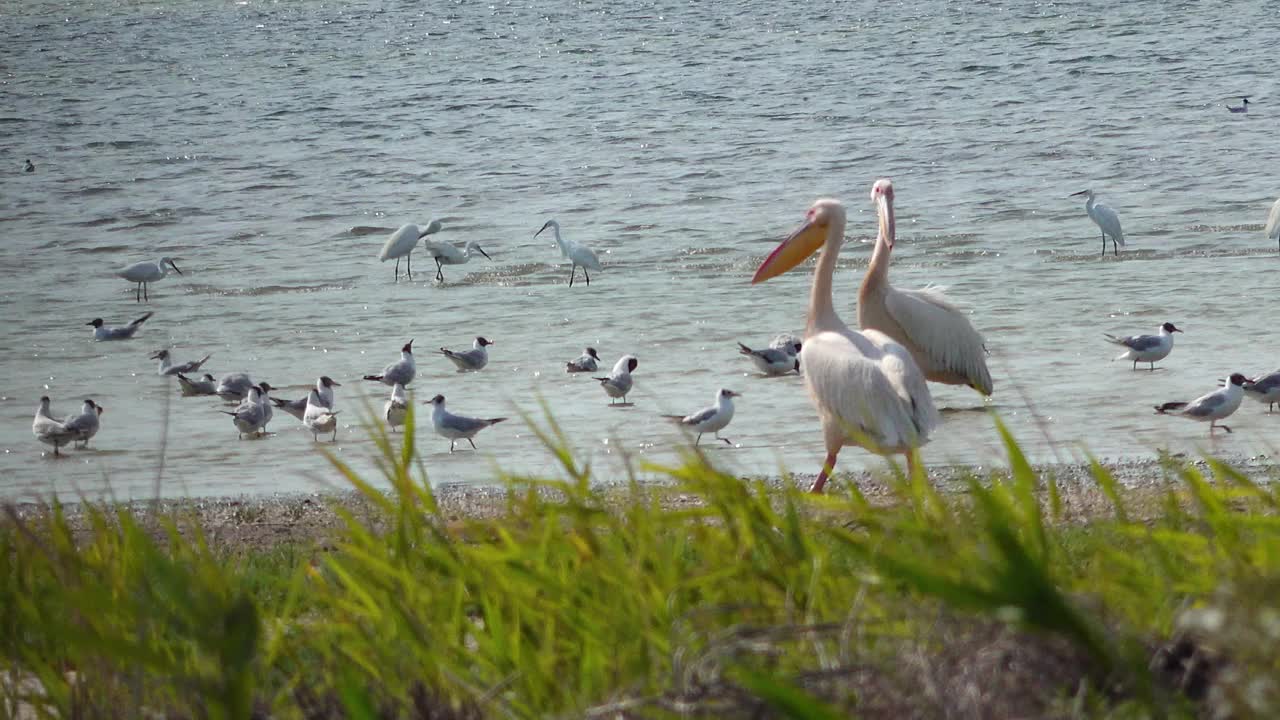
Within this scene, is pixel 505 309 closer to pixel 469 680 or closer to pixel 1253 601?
pixel 469 680

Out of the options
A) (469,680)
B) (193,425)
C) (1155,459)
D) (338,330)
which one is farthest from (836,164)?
(469,680)

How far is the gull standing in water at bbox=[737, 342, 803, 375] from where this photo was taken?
10.3 meters

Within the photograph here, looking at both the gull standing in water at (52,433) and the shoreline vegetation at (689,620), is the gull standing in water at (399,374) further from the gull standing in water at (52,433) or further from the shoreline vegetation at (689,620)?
the shoreline vegetation at (689,620)

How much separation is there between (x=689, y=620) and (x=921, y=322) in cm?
605

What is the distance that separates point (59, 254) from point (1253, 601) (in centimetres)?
2097

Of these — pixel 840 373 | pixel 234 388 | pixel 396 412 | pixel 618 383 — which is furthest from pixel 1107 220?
pixel 840 373

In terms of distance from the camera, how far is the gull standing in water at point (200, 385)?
1068 centimetres

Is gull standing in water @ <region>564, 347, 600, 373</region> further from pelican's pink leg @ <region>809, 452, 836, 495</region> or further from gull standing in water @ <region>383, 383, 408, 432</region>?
pelican's pink leg @ <region>809, 452, 836, 495</region>

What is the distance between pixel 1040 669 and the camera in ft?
7.88

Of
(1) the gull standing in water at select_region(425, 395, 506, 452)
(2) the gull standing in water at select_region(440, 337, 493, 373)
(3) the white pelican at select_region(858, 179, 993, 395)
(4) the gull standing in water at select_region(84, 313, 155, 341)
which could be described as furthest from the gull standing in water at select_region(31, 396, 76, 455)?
(4) the gull standing in water at select_region(84, 313, 155, 341)

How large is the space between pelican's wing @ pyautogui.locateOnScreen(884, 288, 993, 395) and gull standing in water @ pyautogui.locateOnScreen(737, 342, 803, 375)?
1.49 meters

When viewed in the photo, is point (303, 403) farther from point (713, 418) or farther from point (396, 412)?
point (713, 418)

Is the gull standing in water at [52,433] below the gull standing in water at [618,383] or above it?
below

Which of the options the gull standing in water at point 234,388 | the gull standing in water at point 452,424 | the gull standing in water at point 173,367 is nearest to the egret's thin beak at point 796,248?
the gull standing in water at point 452,424
